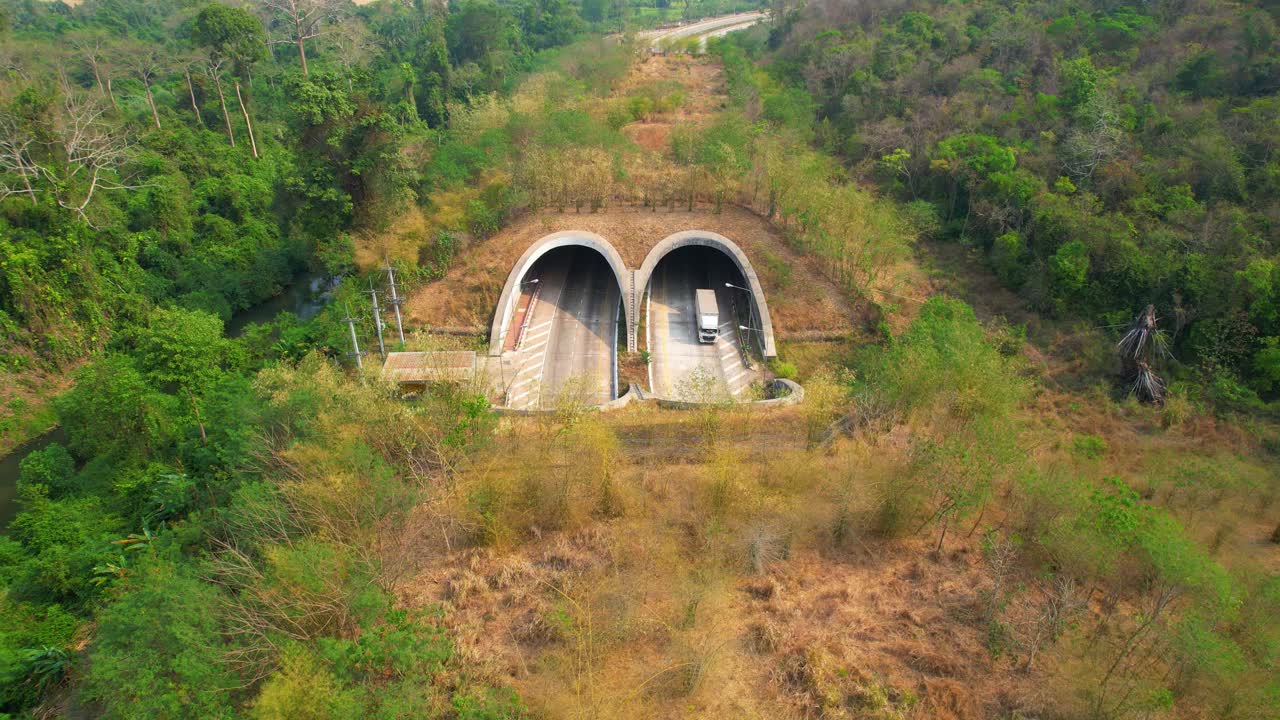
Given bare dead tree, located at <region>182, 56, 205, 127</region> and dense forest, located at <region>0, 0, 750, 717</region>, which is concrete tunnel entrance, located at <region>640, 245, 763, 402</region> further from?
bare dead tree, located at <region>182, 56, 205, 127</region>

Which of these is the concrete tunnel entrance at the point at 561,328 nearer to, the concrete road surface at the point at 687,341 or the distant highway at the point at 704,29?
the concrete road surface at the point at 687,341

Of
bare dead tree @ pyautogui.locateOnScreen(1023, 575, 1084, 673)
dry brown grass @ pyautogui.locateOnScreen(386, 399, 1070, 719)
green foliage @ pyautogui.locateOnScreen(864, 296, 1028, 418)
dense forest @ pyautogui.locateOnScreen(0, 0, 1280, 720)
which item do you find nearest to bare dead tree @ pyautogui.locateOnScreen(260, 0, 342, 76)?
dense forest @ pyautogui.locateOnScreen(0, 0, 1280, 720)

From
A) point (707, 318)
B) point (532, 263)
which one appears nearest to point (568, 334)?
point (532, 263)

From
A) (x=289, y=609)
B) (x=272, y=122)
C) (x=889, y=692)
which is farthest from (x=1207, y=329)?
(x=272, y=122)

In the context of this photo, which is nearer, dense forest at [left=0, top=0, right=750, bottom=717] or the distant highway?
dense forest at [left=0, top=0, right=750, bottom=717]

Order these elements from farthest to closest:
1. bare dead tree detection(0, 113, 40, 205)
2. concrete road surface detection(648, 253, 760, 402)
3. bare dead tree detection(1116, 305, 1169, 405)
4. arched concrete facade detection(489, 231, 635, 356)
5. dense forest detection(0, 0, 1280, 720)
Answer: bare dead tree detection(0, 113, 40, 205) < arched concrete facade detection(489, 231, 635, 356) < concrete road surface detection(648, 253, 760, 402) < bare dead tree detection(1116, 305, 1169, 405) < dense forest detection(0, 0, 1280, 720)

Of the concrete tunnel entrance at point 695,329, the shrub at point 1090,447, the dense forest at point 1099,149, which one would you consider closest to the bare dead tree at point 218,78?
the concrete tunnel entrance at point 695,329

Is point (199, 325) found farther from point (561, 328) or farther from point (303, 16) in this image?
point (303, 16)

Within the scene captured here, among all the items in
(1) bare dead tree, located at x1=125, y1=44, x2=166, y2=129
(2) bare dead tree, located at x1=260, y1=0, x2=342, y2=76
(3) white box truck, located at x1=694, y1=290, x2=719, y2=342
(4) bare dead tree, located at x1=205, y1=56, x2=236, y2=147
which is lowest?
(3) white box truck, located at x1=694, y1=290, x2=719, y2=342
